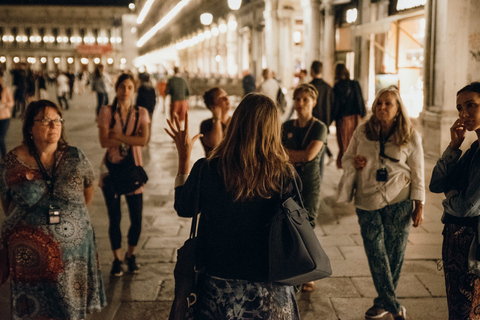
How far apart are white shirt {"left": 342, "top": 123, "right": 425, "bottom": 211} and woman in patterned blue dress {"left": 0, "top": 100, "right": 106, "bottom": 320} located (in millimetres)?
1906

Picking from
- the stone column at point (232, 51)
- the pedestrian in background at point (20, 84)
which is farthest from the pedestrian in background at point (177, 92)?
the stone column at point (232, 51)

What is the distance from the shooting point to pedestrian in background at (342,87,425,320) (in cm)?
379

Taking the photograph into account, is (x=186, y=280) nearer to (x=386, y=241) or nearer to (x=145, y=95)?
(x=386, y=241)

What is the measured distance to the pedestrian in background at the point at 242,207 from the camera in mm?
2328

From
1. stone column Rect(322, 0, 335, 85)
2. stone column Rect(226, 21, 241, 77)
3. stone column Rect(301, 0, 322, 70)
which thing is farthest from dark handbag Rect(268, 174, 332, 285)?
stone column Rect(226, 21, 241, 77)

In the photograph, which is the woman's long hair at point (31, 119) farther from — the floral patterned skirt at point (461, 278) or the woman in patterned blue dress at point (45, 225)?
the floral patterned skirt at point (461, 278)

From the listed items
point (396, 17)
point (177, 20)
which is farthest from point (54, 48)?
point (396, 17)

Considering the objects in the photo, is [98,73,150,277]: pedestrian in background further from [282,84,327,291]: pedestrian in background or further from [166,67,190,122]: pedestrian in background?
[166,67,190,122]: pedestrian in background

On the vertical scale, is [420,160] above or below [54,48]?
below

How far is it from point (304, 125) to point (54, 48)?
10949cm

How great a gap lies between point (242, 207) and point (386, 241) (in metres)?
1.89

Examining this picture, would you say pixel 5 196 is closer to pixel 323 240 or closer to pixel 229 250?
pixel 229 250

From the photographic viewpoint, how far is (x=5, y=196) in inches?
126

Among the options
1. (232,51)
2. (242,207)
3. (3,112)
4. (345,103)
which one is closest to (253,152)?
(242,207)
